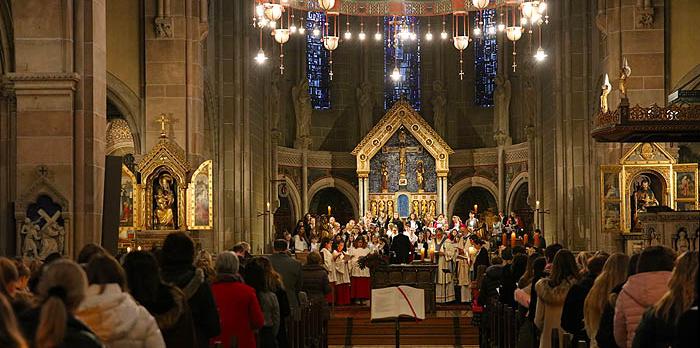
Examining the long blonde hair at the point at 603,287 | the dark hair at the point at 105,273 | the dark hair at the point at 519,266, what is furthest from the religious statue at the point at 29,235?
the dark hair at the point at 105,273

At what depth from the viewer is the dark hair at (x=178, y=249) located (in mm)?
9078

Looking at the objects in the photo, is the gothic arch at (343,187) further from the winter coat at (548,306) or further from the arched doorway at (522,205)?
the winter coat at (548,306)

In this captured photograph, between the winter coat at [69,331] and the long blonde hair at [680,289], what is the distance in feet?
10.4

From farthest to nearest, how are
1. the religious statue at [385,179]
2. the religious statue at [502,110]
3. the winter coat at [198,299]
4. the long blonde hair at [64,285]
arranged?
the religious statue at [385,179], the religious statue at [502,110], the winter coat at [198,299], the long blonde hair at [64,285]

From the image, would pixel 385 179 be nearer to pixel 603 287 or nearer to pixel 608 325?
pixel 603 287

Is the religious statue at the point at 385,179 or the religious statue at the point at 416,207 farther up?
the religious statue at the point at 385,179

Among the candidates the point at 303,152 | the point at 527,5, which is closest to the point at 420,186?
the point at 303,152

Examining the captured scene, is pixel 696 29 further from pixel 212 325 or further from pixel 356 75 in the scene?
pixel 356 75

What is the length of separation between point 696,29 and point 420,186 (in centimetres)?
2059

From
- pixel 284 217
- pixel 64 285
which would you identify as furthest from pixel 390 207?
pixel 64 285

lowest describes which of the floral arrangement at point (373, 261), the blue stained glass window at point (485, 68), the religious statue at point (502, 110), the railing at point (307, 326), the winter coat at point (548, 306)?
the railing at point (307, 326)

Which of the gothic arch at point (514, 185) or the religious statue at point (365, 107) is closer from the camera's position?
the gothic arch at point (514, 185)

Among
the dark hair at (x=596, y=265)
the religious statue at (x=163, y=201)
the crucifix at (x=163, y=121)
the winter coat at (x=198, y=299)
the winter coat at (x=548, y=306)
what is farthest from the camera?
the crucifix at (x=163, y=121)

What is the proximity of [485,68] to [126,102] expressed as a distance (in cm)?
2310
